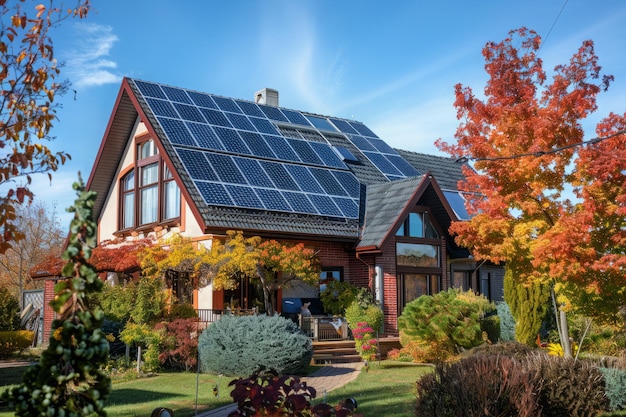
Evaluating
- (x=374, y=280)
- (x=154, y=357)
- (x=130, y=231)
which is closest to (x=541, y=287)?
(x=374, y=280)

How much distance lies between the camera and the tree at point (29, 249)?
141 feet

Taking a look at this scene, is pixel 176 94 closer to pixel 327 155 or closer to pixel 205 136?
pixel 205 136

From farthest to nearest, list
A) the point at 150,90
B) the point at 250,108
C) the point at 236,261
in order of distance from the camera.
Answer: the point at 250,108 < the point at 150,90 < the point at 236,261

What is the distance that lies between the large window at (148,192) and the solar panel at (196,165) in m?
1.40

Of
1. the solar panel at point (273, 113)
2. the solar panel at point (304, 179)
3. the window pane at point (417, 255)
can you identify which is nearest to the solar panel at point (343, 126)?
the solar panel at point (273, 113)

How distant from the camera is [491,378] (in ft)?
29.0

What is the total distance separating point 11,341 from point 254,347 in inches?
337

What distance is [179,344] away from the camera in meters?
16.8

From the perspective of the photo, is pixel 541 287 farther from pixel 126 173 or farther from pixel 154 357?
pixel 126 173

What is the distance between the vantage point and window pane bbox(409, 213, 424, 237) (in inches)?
896

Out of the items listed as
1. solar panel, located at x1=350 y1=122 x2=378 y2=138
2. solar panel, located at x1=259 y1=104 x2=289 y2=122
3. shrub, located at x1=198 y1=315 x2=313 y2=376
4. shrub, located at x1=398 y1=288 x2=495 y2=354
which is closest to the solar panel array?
solar panel, located at x1=259 y1=104 x2=289 y2=122

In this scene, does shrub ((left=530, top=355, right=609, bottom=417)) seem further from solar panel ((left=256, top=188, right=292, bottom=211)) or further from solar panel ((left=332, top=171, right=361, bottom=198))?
solar panel ((left=332, top=171, right=361, bottom=198))

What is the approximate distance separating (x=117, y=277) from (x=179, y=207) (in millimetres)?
5037

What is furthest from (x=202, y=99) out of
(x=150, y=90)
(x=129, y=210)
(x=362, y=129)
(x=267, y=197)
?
(x=362, y=129)
